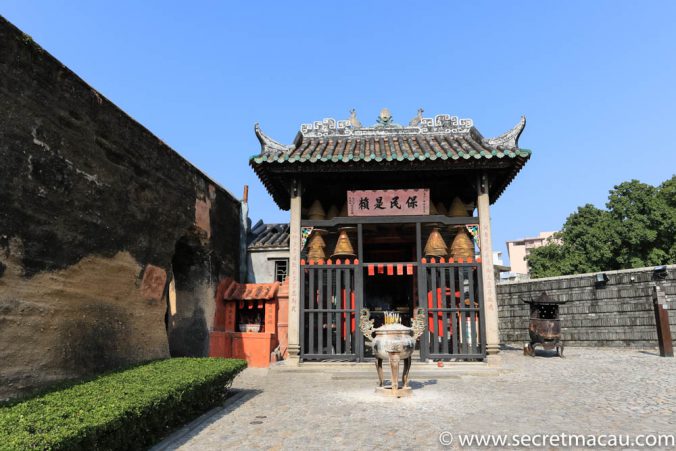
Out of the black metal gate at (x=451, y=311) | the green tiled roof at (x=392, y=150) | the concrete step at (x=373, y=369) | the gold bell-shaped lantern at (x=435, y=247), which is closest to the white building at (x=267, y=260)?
the green tiled roof at (x=392, y=150)

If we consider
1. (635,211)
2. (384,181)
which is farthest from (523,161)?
(635,211)

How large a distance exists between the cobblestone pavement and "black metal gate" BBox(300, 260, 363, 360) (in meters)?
0.80

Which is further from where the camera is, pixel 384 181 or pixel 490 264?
pixel 384 181

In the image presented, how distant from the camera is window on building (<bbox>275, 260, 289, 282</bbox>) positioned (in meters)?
14.5

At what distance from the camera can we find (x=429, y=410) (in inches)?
227

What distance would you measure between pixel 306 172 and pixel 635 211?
2253 cm

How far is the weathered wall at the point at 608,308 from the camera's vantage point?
13.5 metres

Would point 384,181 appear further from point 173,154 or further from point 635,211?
point 635,211

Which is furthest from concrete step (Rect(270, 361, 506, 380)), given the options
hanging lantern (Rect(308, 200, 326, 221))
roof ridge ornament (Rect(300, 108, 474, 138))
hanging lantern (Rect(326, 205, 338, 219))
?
roof ridge ornament (Rect(300, 108, 474, 138))

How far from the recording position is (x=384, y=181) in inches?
443

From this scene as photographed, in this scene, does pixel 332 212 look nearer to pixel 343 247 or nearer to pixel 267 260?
pixel 343 247

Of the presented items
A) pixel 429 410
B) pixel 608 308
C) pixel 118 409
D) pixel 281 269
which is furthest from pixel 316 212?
pixel 608 308

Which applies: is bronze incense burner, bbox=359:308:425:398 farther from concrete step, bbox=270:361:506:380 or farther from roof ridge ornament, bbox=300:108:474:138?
roof ridge ornament, bbox=300:108:474:138

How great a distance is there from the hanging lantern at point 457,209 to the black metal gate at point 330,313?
2.83m
